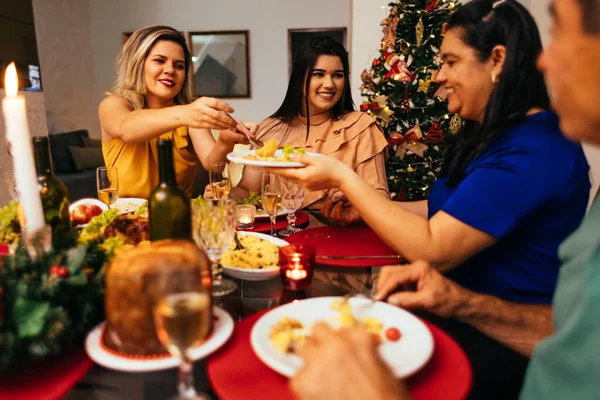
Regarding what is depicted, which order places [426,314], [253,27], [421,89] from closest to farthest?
[426,314], [421,89], [253,27]

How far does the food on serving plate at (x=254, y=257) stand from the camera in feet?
3.89

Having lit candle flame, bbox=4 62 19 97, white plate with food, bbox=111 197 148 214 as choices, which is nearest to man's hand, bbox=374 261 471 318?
lit candle flame, bbox=4 62 19 97

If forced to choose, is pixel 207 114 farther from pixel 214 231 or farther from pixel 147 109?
pixel 214 231

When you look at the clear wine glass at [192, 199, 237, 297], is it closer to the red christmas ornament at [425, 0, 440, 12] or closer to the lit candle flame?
the lit candle flame

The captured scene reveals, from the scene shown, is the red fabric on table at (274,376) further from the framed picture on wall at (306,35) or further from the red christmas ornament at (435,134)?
the framed picture on wall at (306,35)

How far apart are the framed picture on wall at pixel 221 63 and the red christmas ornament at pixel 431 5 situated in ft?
14.0

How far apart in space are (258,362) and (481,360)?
0.40 m

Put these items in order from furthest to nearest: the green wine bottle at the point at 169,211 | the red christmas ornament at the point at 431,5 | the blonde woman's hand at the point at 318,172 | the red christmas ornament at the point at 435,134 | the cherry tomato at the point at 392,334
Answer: the red christmas ornament at the point at 435,134, the red christmas ornament at the point at 431,5, the blonde woman's hand at the point at 318,172, the green wine bottle at the point at 169,211, the cherry tomato at the point at 392,334

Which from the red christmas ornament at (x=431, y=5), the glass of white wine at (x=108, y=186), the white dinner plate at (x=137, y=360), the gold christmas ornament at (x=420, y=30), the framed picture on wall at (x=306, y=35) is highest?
the framed picture on wall at (x=306, y=35)

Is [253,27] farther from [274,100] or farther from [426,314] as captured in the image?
[426,314]

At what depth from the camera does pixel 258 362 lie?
77 centimetres

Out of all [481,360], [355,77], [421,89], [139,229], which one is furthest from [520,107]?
[355,77]

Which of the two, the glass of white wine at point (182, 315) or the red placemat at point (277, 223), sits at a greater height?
the glass of white wine at point (182, 315)

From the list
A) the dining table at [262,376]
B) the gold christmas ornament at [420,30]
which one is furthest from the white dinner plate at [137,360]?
the gold christmas ornament at [420,30]
